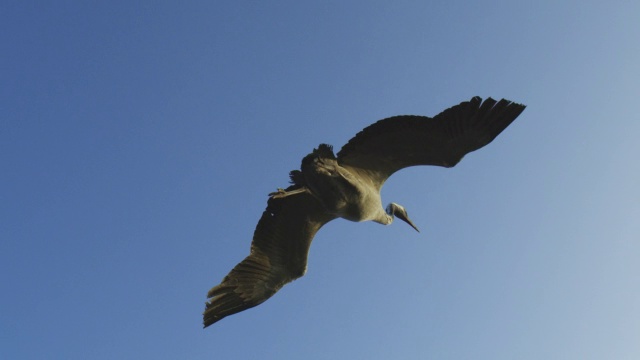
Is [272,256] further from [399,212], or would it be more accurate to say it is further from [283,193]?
[399,212]

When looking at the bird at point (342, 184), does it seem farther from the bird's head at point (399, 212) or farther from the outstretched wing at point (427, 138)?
the bird's head at point (399, 212)

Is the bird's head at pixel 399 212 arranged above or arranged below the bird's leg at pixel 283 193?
below

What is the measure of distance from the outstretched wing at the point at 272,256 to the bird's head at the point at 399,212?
1.51 m

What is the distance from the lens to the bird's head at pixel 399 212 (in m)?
10.6

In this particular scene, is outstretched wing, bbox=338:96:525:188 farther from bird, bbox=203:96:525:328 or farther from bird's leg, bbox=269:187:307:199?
bird's leg, bbox=269:187:307:199

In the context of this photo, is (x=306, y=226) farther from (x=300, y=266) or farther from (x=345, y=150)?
(x=345, y=150)

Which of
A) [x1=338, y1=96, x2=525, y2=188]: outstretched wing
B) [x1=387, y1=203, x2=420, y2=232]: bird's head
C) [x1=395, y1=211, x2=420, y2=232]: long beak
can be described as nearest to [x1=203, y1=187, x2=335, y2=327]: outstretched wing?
[x1=338, y1=96, x2=525, y2=188]: outstretched wing

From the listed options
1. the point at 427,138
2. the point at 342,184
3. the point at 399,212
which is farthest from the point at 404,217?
the point at 427,138

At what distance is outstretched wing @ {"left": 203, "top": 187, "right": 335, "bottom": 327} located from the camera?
926cm

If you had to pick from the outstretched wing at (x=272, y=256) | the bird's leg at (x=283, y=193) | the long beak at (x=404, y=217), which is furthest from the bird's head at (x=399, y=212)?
the bird's leg at (x=283, y=193)

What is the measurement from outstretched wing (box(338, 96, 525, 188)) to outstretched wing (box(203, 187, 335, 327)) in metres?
1.19

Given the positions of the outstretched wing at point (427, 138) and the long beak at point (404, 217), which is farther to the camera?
the long beak at point (404, 217)

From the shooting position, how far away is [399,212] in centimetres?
1070

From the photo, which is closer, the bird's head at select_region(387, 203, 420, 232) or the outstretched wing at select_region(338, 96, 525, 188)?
the outstretched wing at select_region(338, 96, 525, 188)
